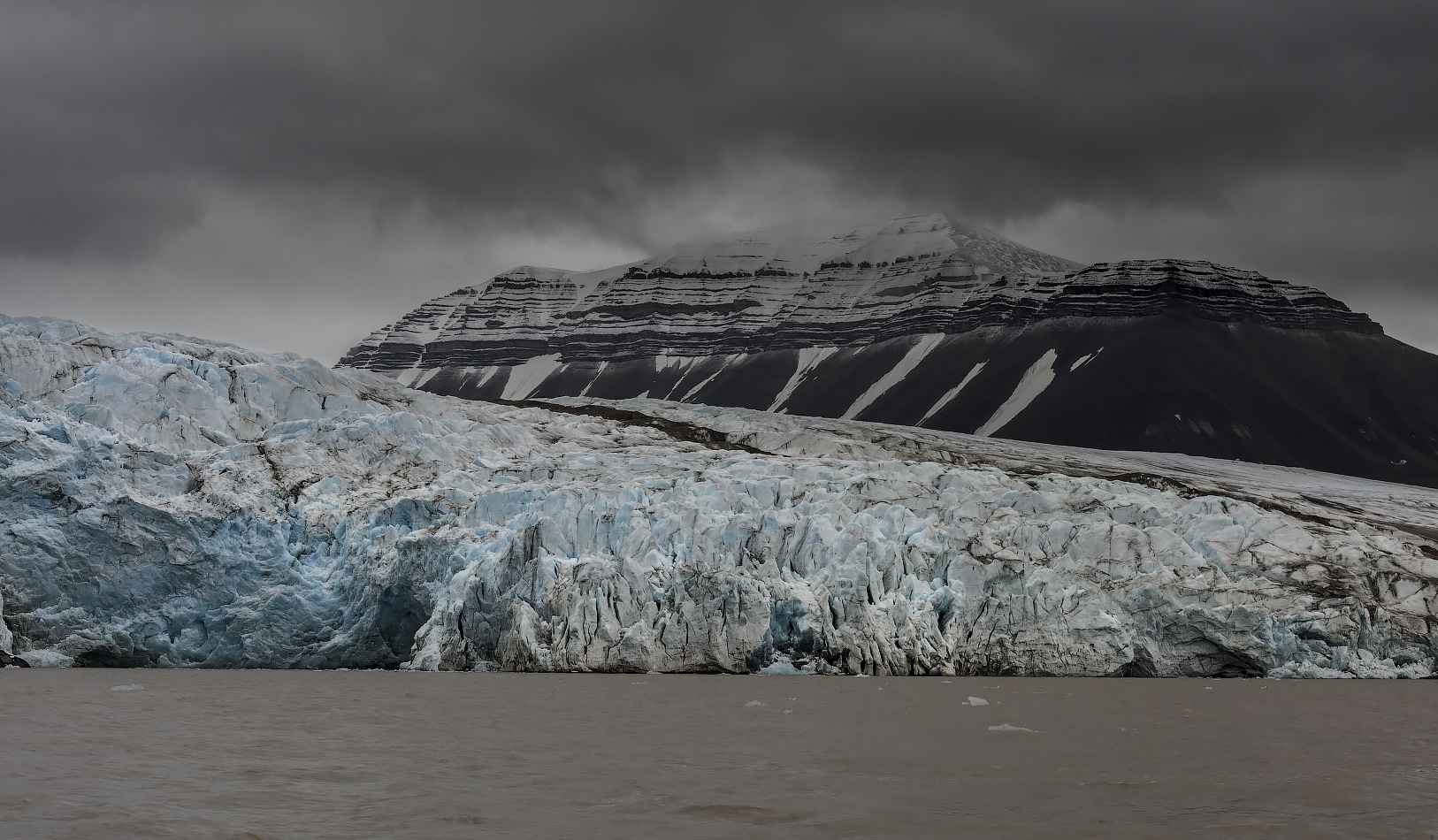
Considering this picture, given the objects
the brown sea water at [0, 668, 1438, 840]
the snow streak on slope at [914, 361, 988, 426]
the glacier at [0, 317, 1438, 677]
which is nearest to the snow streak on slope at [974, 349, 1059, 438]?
the snow streak on slope at [914, 361, 988, 426]

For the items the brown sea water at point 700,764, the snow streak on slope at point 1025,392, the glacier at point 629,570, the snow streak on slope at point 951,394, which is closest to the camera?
the brown sea water at point 700,764

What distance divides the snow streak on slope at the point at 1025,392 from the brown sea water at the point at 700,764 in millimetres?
141034

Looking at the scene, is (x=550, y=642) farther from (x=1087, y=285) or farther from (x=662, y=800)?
(x=1087, y=285)

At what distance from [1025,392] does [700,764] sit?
167 meters

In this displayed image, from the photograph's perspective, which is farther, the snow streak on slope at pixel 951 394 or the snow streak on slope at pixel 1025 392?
the snow streak on slope at pixel 951 394

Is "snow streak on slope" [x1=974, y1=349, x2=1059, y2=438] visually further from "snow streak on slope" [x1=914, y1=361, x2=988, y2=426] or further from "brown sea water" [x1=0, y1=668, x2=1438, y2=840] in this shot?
"brown sea water" [x1=0, y1=668, x2=1438, y2=840]

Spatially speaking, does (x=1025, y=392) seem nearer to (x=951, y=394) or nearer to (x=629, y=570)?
(x=951, y=394)

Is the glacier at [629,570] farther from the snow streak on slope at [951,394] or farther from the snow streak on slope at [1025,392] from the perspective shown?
the snow streak on slope at [951,394]

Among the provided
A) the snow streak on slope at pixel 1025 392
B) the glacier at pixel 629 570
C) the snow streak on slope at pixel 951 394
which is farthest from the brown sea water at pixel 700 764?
the snow streak on slope at pixel 951 394

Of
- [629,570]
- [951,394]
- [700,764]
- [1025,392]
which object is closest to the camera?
[700,764]

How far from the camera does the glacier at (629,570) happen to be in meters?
34.7

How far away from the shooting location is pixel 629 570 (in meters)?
34.9

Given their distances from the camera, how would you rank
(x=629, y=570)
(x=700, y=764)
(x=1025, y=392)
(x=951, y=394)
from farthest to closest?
(x=951, y=394) < (x=1025, y=392) < (x=629, y=570) < (x=700, y=764)

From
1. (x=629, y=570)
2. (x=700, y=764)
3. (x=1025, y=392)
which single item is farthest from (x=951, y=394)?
(x=700, y=764)
